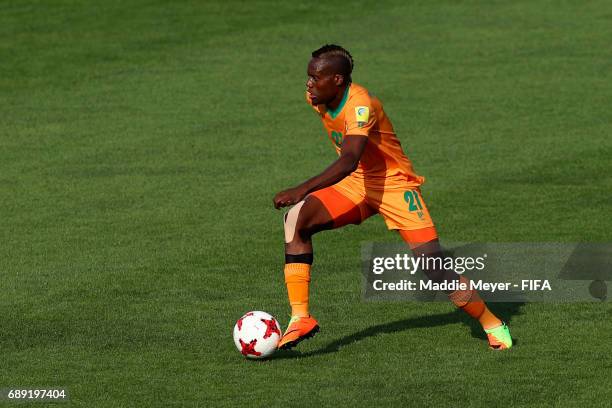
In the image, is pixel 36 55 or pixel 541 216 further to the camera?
pixel 36 55

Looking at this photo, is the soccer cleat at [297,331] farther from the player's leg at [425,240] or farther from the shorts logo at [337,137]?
the shorts logo at [337,137]

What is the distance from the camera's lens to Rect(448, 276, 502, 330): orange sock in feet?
36.6

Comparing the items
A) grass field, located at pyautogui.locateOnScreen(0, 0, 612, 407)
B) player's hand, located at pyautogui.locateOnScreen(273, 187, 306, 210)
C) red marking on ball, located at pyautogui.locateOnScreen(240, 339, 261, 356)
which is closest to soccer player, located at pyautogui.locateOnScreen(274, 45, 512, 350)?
red marking on ball, located at pyautogui.locateOnScreen(240, 339, 261, 356)

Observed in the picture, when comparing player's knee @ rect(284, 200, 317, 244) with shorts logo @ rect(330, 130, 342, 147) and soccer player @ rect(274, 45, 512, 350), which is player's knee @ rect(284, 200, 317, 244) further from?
shorts logo @ rect(330, 130, 342, 147)

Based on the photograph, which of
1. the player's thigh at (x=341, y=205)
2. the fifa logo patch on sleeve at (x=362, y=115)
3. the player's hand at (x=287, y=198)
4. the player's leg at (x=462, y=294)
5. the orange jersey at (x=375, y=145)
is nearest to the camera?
Answer: the player's hand at (x=287, y=198)

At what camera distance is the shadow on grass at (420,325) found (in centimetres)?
1111

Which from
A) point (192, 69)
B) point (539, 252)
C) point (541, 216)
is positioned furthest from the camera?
point (192, 69)

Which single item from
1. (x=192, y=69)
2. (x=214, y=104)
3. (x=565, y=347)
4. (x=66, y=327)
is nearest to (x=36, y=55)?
(x=192, y=69)

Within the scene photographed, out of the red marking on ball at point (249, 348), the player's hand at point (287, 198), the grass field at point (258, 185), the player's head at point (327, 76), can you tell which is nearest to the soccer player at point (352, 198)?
the player's head at point (327, 76)

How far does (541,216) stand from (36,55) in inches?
440

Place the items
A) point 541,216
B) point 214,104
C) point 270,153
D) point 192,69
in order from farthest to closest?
point 192,69, point 214,104, point 270,153, point 541,216

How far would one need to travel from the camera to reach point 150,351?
1109 cm

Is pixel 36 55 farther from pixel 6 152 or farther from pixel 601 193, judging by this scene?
pixel 601 193

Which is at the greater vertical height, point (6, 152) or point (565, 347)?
point (6, 152)
